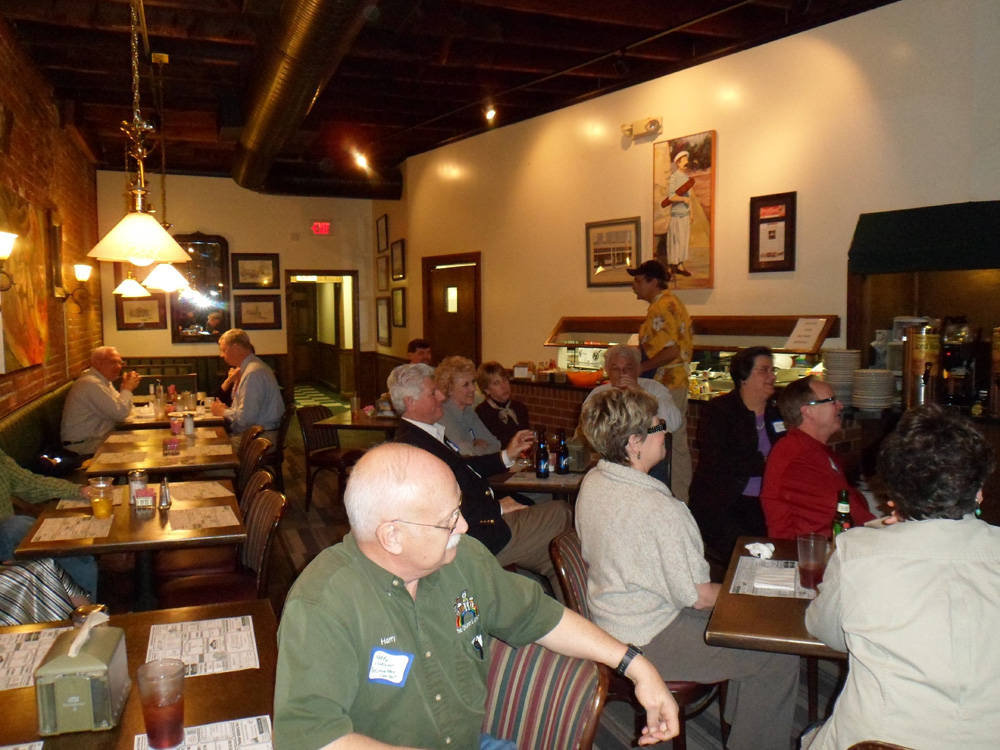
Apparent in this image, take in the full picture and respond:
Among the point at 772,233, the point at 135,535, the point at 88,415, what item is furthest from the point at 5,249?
the point at 772,233

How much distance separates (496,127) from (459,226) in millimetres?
1327

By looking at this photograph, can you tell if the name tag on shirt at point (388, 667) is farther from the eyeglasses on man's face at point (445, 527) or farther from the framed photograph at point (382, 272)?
the framed photograph at point (382, 272)

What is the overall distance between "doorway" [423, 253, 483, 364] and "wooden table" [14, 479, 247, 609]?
19.9ft

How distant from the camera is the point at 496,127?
8.96m

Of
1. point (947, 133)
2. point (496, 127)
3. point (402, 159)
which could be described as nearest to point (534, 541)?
point (947, 133)

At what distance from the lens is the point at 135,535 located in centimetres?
319

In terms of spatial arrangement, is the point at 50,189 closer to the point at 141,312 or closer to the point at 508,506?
the point at 141,312

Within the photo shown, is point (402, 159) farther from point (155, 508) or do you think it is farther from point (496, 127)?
point (155, 508)

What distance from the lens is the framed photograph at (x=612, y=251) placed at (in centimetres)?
709

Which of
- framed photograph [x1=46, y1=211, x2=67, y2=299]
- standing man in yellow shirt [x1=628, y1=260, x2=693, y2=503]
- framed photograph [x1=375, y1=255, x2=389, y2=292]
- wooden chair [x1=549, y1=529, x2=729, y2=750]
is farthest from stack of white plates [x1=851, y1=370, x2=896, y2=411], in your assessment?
framed photograph [x1=375, y1=255, x2=389, y2=292]

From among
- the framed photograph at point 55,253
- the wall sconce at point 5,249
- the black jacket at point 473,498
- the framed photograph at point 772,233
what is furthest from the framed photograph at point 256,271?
the black jacket at point 473,498

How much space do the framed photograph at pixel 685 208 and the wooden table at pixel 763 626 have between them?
14.3ft

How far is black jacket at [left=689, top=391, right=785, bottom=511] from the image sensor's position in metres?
3.98

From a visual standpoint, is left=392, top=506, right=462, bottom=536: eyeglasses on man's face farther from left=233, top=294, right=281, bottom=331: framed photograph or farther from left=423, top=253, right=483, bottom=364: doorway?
left=233, top=294, right=281, bottom=331: framed photograph
